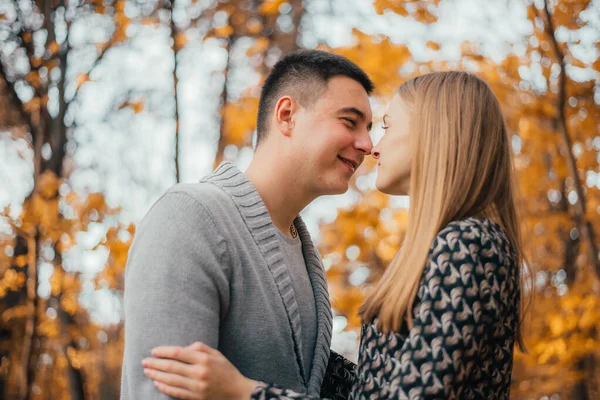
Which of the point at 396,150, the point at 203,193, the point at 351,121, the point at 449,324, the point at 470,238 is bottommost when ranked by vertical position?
the point at 449,324

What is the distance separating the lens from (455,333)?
5.10 feet

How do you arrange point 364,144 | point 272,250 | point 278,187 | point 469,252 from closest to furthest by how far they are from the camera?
point 469,252 → point 272,250 → point 278,187 → point 364,144

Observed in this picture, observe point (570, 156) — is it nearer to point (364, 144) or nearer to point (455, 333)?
point (364, 144)

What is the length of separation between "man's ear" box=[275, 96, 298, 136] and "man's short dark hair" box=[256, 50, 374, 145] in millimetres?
32

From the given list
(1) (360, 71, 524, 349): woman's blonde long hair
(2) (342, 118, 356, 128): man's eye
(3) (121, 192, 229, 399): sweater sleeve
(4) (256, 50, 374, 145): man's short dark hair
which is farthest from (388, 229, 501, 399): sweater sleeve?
(4) (256, 50, 374, 145): man's short dark hair

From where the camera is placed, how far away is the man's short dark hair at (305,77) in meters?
2.37

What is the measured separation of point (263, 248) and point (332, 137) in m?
0.55

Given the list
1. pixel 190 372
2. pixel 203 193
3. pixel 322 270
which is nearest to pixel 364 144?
pixel 322 270

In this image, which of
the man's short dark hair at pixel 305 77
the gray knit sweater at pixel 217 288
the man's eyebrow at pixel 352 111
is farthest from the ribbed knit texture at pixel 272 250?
the man's eyebrow at pixel 352 111

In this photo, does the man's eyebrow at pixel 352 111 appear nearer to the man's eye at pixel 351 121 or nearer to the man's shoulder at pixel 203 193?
the man's eye at pixel 351 121

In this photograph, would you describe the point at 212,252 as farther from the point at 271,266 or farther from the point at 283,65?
the point at 283,65

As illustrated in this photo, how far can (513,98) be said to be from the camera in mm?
4641

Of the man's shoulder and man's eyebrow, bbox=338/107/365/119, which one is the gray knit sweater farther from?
man's eyebrow, bbox=338/107/365/119

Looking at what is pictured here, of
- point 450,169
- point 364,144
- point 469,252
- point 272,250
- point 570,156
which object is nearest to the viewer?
point 469,252
